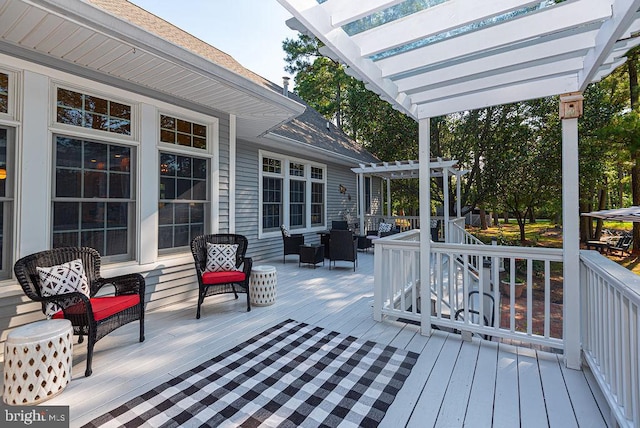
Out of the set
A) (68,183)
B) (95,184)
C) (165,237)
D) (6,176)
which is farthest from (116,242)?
(6,176)

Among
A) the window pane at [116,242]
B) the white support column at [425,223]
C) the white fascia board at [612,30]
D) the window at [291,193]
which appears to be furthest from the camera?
the window at [291,193]

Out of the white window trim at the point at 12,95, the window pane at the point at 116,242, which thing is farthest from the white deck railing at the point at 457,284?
the white window trim at the point at 12,95

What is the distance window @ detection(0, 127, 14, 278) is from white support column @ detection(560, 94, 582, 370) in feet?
16.9

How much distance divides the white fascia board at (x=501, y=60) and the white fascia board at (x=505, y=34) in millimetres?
212

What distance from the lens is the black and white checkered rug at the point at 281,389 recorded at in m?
1.96

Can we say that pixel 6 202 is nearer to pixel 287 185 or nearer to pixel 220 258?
pixel 220 258

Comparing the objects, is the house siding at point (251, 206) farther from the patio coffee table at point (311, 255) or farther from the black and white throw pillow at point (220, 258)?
the black and white throw pillow at point (220, 258)

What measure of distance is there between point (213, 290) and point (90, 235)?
1578 millimetres

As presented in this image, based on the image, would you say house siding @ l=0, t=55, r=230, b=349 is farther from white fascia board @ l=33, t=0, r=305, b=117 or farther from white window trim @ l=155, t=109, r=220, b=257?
white fascia board @ l=33, t=0, r=305, b=117

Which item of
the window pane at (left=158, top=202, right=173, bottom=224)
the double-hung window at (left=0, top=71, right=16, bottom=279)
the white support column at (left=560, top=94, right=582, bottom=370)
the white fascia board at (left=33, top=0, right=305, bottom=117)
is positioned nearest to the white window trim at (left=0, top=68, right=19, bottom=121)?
the double-hung window at (left=0, top=71, right=16, bottom=279)

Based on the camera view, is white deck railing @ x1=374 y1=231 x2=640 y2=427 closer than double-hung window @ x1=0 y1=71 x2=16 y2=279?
Yes

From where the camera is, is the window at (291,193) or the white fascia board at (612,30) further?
the window at (291,193)

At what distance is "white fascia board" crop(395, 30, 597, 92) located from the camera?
→ 2076 millimetres

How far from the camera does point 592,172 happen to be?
10.4 metres
